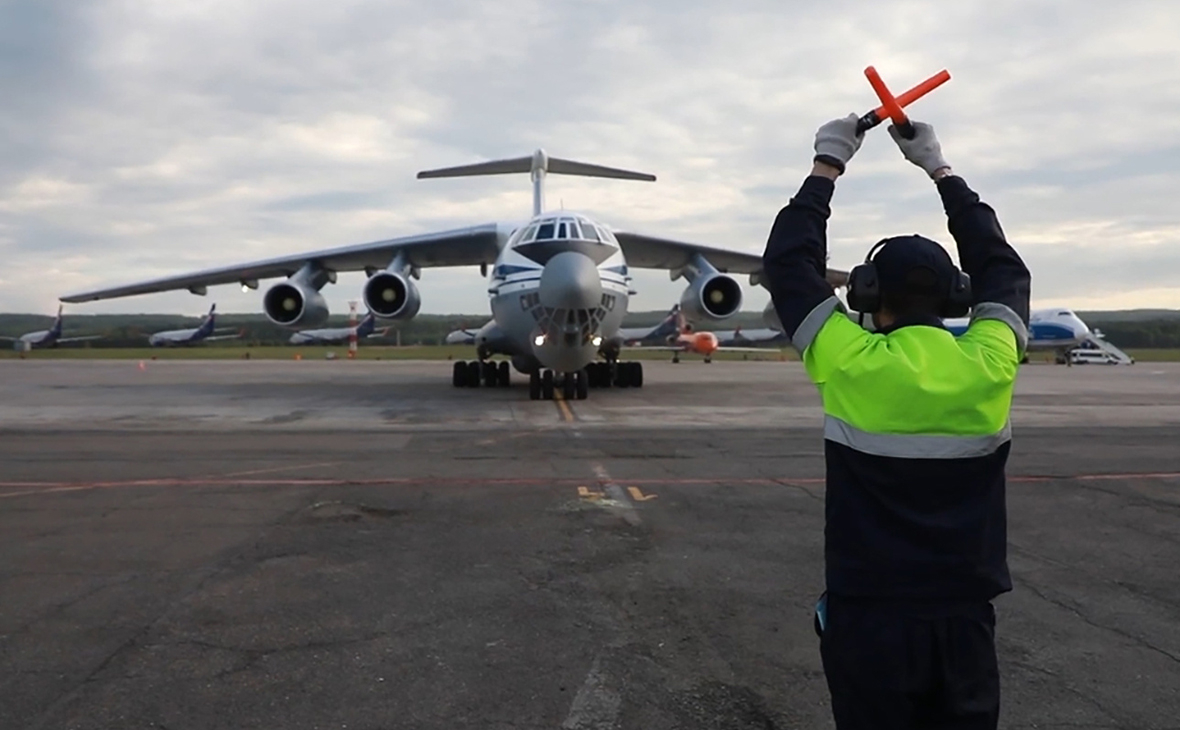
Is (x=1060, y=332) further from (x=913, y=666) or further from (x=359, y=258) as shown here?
(x=913, y=666)

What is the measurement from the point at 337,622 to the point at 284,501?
3265 mm

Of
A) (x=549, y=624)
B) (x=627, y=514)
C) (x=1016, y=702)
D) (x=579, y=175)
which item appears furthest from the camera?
(x=579, y=175)

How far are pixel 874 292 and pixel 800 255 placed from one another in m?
0.23

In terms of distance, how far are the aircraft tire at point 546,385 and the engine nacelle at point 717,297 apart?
13.0 feet

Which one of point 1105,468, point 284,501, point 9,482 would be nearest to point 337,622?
point 284,501

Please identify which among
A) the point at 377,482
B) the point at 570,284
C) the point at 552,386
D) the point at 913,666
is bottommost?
the point at 377,482

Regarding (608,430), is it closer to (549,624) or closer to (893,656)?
(549,624)

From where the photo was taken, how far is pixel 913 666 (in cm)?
217

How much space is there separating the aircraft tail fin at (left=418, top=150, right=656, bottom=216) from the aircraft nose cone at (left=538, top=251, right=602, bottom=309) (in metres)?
7.37

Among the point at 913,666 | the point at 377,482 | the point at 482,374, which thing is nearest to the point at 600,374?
the point at 482,374

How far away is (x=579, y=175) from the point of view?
24.8 meters

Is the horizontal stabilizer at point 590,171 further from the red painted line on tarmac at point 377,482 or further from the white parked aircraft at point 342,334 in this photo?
the white parked aircraft at point 342,334

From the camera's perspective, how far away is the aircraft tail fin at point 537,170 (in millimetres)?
23328

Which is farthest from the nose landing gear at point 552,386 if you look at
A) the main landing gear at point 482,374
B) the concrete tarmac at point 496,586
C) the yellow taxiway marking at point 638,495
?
the yellow taxiway marking at point 638,495
